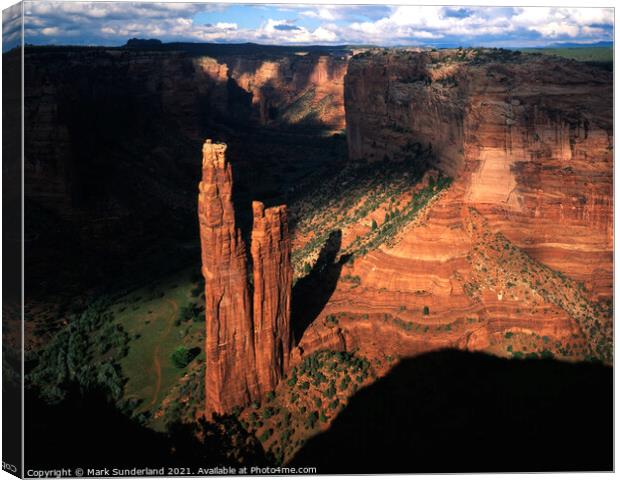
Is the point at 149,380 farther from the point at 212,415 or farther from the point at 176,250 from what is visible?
the point at 176,250

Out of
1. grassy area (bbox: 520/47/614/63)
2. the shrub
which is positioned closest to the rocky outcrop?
the shrub

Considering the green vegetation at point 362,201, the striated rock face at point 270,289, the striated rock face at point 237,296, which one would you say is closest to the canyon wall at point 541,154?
the green vegetation at point 362,201

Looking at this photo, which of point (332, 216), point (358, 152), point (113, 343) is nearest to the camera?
point (113, 343)

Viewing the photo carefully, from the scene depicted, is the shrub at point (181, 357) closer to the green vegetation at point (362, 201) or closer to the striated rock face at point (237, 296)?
the striated rock face at point (237, 296)

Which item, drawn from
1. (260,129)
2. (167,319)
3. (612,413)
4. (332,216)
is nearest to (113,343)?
(167,319)

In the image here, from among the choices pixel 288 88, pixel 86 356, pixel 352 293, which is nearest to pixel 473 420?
pixel 352 293

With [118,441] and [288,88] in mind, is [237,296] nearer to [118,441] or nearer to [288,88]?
[118,441]

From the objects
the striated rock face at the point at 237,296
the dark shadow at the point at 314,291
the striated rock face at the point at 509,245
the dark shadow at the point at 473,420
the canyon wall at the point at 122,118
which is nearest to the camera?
the striated rock face at the point at 237,296
